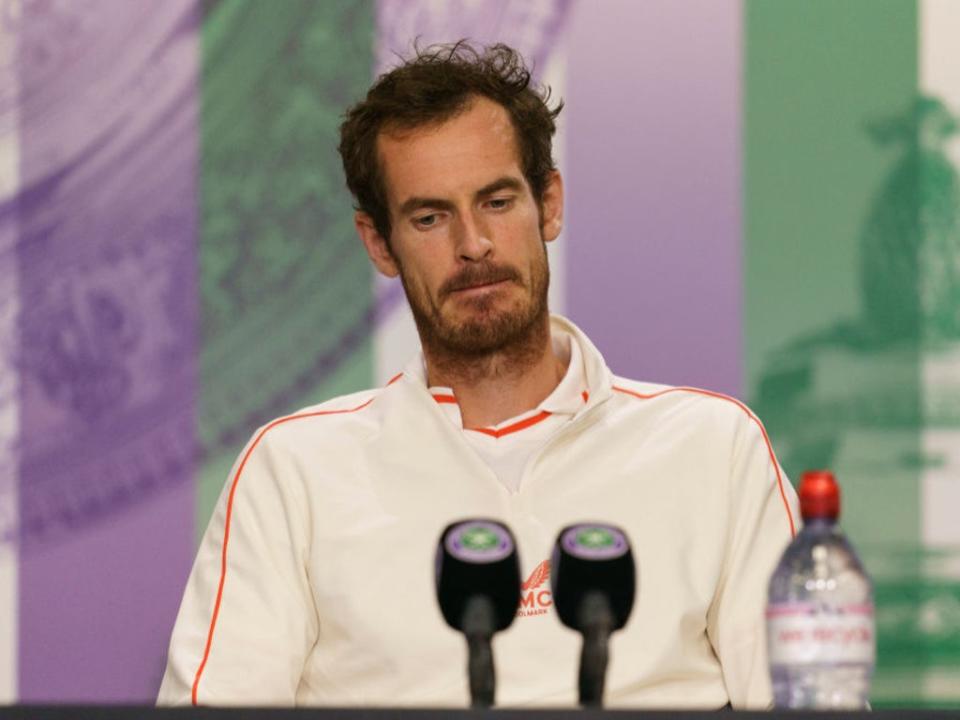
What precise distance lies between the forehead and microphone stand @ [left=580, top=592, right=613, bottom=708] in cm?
100

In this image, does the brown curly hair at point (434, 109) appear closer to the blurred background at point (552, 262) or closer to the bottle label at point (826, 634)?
the blurred background at point (552, 262)

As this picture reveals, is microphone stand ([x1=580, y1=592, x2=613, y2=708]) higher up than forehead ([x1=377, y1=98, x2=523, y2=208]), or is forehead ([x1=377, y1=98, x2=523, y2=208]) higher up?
forehead ([x1=377, y1=98, x2=523, y2=208])

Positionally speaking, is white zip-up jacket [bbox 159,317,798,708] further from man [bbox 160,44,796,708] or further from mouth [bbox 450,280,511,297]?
mouth [bbox 450,280,511,297]

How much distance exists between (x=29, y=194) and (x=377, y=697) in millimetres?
1168

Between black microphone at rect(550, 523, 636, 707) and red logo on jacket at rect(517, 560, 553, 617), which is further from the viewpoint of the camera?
red logo on jacket at rect(517, 560, 553, 617)

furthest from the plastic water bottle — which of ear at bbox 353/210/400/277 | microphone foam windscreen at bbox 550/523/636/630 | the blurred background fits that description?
the blurred background

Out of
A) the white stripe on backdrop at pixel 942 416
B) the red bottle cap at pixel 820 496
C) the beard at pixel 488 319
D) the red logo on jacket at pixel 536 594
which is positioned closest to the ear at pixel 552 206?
the beard at pixel 488 319

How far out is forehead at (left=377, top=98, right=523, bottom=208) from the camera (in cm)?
213

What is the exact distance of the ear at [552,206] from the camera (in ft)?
7.55

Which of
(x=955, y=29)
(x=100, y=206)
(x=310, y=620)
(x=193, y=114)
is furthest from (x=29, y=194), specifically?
(x=955, y=29)

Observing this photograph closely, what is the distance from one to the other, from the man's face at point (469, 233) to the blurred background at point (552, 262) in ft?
1.47

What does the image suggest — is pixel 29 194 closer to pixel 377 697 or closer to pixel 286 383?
pixel 286 383

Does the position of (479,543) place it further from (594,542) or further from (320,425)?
(320,425)

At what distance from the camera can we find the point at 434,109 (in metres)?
2.19
